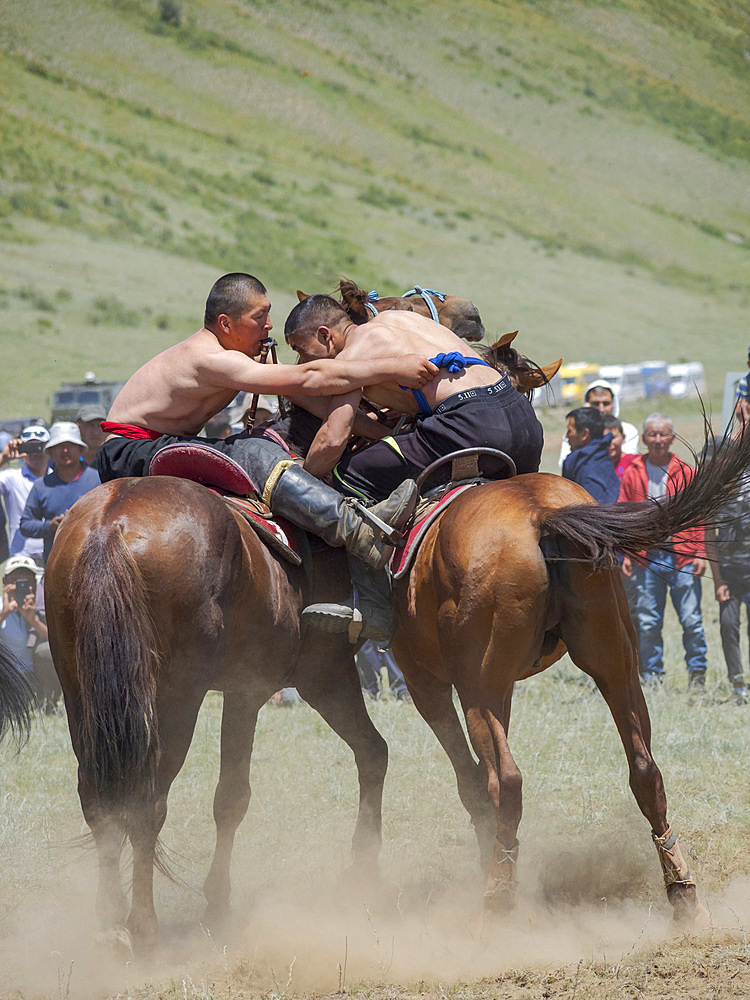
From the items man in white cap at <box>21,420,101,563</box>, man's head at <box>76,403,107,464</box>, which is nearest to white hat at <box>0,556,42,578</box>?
man in white cap at <box>21,420,101,563</box>

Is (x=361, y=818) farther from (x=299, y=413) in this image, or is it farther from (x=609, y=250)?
(x=609, y=250)

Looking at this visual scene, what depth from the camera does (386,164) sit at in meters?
56.1

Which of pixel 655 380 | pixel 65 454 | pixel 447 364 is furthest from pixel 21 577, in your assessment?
pixel 655 380

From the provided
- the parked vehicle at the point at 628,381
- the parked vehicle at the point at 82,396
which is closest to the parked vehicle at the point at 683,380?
the parked vehicle at the point at 628,381

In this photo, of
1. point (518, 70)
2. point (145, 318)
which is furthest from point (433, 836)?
point (518, 70)

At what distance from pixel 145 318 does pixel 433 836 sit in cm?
3172

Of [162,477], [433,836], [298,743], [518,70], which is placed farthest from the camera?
[518,70]

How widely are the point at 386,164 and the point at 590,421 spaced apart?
51.3m

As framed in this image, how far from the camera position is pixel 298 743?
22.9 ft

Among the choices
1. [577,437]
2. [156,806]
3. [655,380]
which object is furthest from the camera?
[655,380]

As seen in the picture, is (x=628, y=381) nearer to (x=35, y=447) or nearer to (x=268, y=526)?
(x=35, y=447)

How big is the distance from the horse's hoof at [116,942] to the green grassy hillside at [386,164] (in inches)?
1154

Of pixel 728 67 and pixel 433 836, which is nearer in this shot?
pixel 433 836

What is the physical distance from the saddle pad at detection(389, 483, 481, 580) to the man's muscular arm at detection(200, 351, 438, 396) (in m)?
0.50
